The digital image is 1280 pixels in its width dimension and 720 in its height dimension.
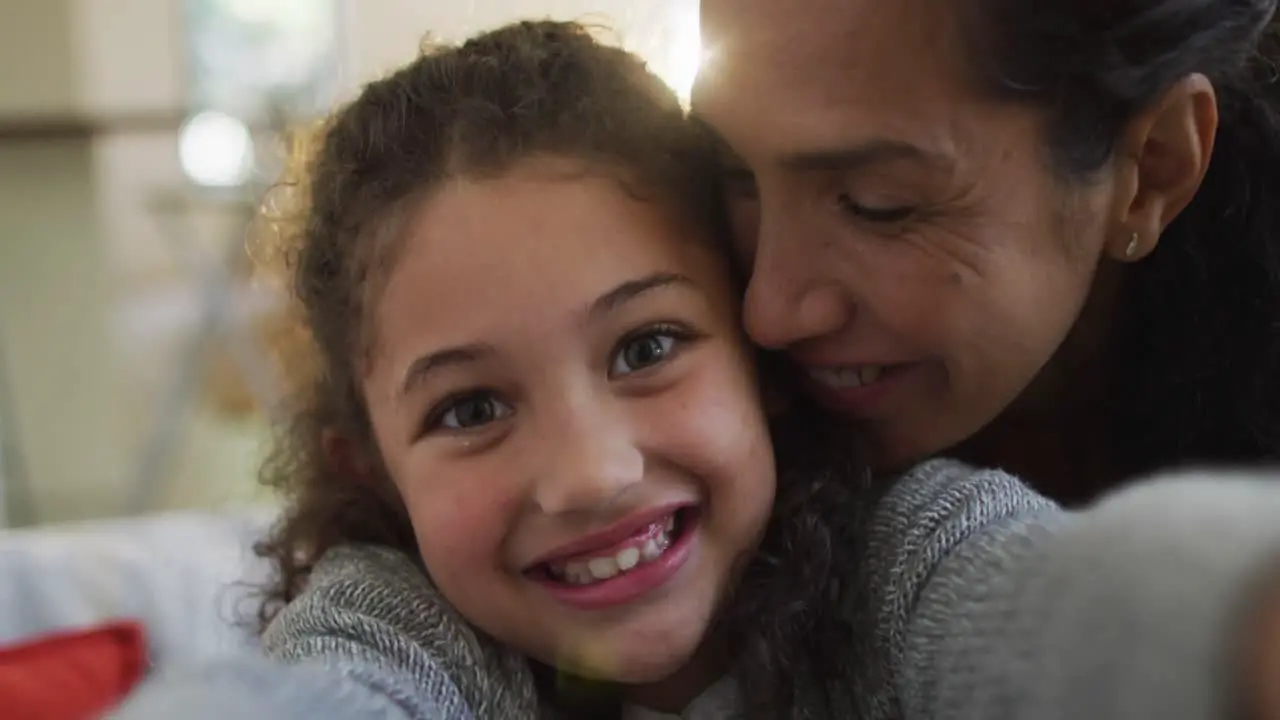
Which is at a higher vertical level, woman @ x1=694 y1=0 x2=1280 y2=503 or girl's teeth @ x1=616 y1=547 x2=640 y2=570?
woman @ x1=694 y1=0 x2=1280 y2=503

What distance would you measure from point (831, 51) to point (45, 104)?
212 centimetres

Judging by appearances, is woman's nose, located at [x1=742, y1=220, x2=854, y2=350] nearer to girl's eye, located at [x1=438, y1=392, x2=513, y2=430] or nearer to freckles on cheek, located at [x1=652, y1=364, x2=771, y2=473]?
freckles on cheek, located at [x1=652, y1=364, x2=771, y2=473]

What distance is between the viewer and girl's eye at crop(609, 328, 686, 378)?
0.78 metres

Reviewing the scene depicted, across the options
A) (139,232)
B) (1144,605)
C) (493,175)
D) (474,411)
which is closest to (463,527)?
(474,411)

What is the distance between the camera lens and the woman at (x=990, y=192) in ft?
2.50

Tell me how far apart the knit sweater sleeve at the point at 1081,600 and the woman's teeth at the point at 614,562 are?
0.13m

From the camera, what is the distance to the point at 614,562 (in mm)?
756

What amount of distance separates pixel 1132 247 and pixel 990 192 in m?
0.14

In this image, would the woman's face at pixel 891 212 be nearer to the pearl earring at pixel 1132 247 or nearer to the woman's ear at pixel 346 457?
the pearl earring at pixel 1132 247

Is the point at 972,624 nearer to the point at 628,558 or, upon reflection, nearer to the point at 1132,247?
the point at 628,558

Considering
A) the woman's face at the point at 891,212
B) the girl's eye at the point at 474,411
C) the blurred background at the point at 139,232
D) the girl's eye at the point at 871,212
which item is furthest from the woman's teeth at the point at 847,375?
the blurred background at the point at 139,232

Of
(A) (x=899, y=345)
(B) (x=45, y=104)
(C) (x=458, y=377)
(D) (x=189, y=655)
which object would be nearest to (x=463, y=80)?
(C) (x=458, y=377)

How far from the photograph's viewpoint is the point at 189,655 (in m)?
1.27

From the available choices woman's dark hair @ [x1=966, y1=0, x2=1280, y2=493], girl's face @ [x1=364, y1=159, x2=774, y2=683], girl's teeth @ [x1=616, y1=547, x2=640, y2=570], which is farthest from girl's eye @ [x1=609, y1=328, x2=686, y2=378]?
woman's dark hair @ [x1=966, y1=0, x2=1280, y2=493]
